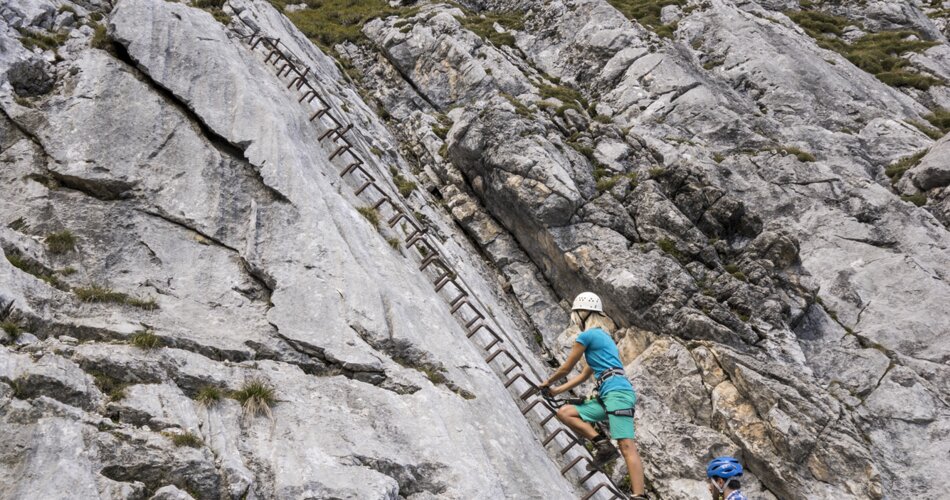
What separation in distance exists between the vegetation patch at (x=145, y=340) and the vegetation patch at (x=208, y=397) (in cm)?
108

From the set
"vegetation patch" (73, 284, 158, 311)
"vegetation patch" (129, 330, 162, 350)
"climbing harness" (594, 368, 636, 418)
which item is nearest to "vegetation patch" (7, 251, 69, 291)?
"vegetation patch" (73, 284, 158, 311)

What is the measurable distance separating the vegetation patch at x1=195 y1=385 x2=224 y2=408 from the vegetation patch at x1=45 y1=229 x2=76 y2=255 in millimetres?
4158

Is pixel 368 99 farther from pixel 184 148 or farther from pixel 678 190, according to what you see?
pixel 184 148

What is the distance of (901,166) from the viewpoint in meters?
27.1

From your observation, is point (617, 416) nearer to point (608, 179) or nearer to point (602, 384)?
point (602, 384)

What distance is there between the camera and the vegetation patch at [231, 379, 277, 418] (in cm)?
898

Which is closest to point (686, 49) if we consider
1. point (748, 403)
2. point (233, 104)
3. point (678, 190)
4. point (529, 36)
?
point (529, 36)

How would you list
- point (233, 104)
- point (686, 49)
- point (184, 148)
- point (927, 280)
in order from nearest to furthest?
point (184, 148) < point (233, 104) < point (927, 280) < point (686, 49)

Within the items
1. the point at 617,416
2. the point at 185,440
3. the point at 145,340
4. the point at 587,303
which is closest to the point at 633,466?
the point at 617,416

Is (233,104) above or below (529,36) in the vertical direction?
below

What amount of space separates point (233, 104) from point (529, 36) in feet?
91.2

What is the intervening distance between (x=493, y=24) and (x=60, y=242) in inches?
1337

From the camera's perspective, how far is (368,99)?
32031 mm

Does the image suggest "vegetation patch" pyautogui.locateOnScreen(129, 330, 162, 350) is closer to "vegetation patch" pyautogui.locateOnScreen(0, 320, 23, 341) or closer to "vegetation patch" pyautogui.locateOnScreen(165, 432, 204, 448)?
"vegetation patch" pyautogui.locateOnScreen(0, 320, 23, 341)
